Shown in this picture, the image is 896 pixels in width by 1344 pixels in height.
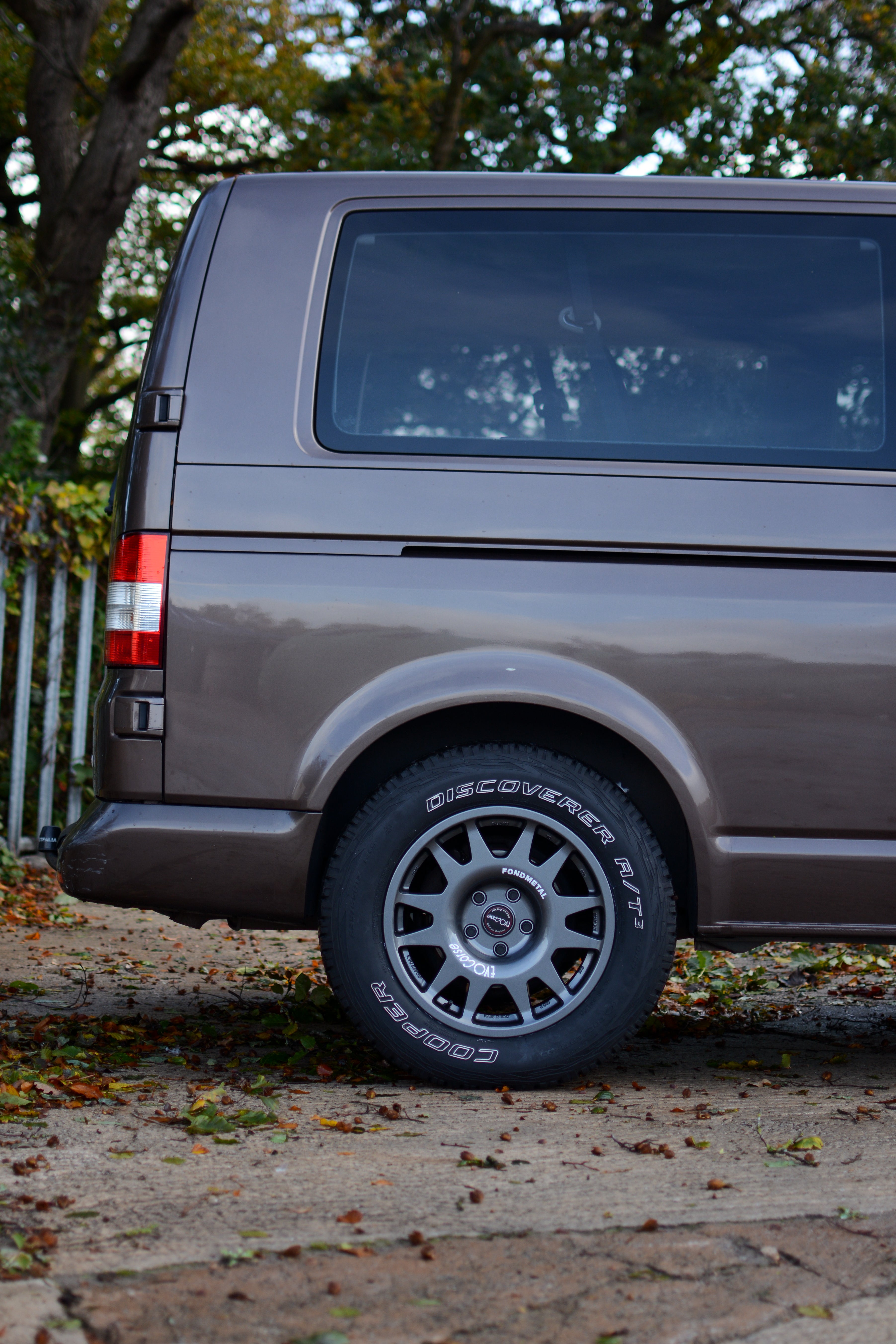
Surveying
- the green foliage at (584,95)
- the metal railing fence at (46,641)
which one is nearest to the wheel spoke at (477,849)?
the metal railing fence at (46,641)

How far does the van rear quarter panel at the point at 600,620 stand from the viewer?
296cm

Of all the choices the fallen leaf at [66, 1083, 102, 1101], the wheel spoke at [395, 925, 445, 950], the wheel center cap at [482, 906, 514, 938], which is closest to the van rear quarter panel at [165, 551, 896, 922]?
the wheel spoke at [395, 925, 445, 950]

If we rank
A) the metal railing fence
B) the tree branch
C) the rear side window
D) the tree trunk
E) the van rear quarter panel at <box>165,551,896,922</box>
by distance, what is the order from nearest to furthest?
the van rear quarter panel at <box>165,551,896,922</box> < the rear side window < the metal railing fence < the tree trunk < the tree branch

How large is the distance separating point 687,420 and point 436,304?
709 mm

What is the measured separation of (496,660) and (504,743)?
0.84 feet

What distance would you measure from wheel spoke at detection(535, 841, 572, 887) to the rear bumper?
56 centimetres

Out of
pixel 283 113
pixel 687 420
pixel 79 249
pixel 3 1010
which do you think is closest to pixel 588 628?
pixel 687 420

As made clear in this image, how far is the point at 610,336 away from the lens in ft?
10.3

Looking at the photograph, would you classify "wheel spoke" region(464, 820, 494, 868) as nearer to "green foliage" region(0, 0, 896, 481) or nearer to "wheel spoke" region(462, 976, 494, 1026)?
"wheel spoke" region(462, 976, 494, 1026)

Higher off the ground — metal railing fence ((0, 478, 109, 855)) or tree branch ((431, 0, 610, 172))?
tree branch ((431, 0, 610, 172))

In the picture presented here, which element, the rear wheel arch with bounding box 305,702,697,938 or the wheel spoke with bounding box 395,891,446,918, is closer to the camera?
the wheel spoke with bounding box 395,891,446,918

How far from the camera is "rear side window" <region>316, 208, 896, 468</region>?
3.06m

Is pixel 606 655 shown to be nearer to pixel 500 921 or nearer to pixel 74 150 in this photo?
pixel 500 921

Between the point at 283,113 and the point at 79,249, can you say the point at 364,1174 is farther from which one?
the point at 283,113
